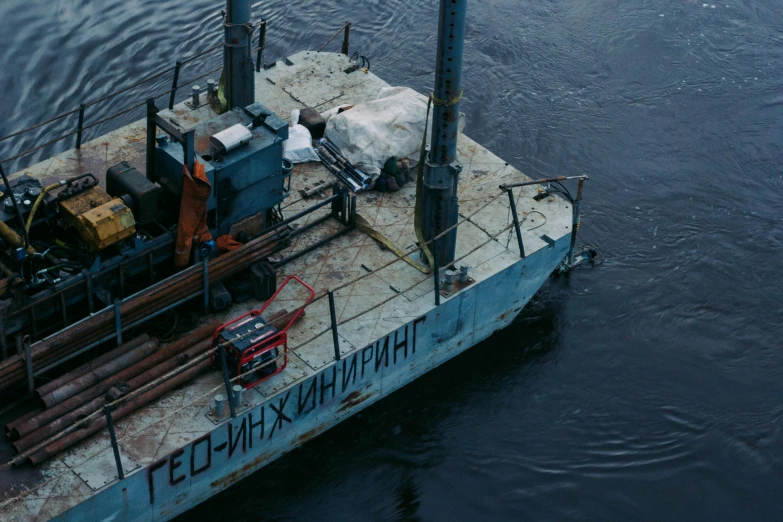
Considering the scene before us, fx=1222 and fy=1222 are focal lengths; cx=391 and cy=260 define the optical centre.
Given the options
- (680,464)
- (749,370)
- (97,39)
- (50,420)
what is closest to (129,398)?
(50,420)

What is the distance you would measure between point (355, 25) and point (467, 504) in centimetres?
1787

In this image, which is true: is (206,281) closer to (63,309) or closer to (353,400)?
(63,309)

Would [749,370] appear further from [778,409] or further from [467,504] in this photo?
[467,504]

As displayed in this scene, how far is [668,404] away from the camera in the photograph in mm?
25391

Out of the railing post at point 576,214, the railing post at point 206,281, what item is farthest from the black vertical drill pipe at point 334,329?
the railing post at point 576,214

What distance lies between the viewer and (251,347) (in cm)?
2109

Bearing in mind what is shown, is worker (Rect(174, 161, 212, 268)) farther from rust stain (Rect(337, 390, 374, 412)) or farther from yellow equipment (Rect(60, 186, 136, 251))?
rust stain (Rect(337, 390, 374, 412))

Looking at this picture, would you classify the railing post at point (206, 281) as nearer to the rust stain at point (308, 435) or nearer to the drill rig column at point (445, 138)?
the rust stain at point (308, 435)

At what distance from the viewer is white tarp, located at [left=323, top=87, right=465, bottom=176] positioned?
26062mm

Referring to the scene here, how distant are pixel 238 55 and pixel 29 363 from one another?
797cm

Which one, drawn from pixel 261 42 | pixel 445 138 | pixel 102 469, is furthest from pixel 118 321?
pixel 261 42

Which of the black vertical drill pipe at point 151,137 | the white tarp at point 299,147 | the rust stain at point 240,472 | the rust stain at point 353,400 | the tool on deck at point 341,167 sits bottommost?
the rust stain at point 240,472

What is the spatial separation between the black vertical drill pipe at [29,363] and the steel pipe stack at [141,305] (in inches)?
4.1

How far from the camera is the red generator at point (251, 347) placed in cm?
2117
